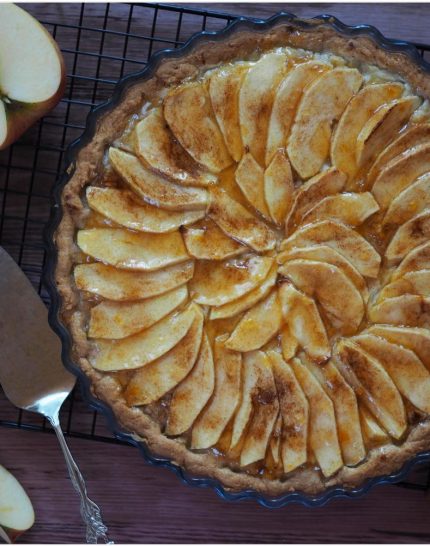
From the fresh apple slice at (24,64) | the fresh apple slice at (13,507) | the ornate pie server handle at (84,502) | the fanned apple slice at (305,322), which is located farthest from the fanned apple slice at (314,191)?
the fresh apple slice at (13,507)

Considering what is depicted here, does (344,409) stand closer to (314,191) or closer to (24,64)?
(314,191)

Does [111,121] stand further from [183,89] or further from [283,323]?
[283,323]

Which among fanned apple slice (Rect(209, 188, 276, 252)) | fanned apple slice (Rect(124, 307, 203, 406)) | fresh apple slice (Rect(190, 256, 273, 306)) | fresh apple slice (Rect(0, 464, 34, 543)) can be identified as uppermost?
fanned apple slice (Rect(209, 188, 276, 252))

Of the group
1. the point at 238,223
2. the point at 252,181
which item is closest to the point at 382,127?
the point at 252,181

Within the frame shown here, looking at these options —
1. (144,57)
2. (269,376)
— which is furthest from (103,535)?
(144,57)

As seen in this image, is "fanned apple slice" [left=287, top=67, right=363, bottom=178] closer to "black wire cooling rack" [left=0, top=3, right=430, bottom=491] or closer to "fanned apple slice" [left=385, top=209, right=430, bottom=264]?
"fanned apple slice" [left=385, top=209, right=430, bottom=264]

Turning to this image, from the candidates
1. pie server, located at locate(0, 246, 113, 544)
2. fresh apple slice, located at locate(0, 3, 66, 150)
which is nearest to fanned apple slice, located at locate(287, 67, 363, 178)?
fresh apple slice, located at locate(0, 3, 66, 150)
